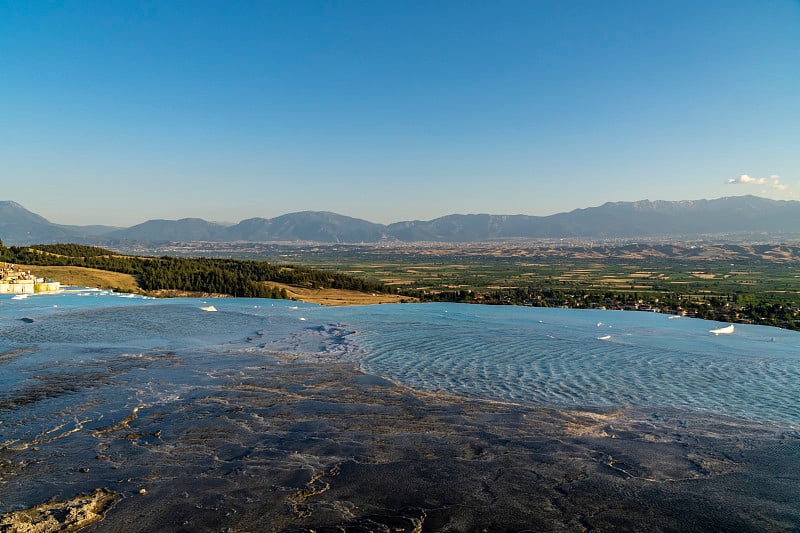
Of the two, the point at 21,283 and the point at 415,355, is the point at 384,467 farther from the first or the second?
the point at 21,283

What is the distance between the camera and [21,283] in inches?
1405

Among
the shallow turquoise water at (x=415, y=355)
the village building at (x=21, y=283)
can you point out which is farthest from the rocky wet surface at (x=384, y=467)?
the village building at (x=21, y=283)

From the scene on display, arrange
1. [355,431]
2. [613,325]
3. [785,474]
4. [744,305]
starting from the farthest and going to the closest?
1. [744,305]
2. [613,325]
3. [355,431]
4. [785,474]

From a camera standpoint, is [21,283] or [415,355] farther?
[21,283]

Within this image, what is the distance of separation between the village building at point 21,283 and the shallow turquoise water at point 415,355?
4.17 metres

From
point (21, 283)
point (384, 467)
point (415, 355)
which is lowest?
point (415, 355)

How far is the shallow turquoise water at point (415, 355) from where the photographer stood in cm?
1330

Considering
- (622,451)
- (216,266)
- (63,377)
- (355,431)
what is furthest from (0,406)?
(216,266)

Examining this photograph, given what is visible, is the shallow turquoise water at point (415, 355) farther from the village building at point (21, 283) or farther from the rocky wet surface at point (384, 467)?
the village building at point (21, 283)

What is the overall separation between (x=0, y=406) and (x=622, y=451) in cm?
1370

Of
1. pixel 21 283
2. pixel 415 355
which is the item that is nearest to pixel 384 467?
pixel 415 355

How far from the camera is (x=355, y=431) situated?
34.6 ft

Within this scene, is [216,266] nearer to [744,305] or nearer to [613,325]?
[613,325]

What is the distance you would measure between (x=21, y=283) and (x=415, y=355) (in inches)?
1272
